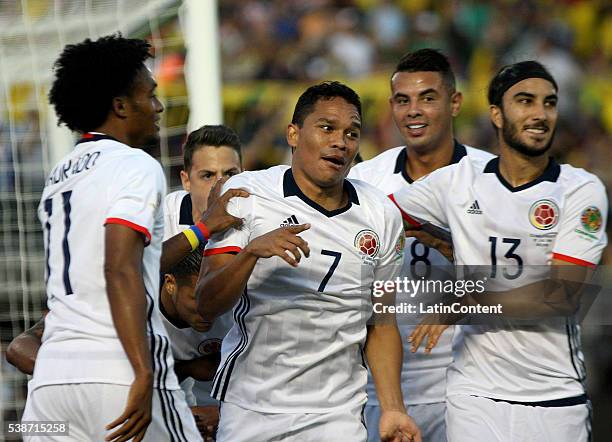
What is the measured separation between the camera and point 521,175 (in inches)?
202

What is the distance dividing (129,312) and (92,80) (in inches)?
40.6

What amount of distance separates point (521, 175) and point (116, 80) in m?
2.04

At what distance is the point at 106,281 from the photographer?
3.83m

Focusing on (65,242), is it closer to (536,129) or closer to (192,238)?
(192,238)

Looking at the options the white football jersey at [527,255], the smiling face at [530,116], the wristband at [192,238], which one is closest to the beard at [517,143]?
the smiling face at [530,116]

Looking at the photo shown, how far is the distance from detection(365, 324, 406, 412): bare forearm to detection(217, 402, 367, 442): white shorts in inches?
6.2

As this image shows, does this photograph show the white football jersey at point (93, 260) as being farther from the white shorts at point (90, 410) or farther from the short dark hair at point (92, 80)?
the short dark hair at point (92, 80)

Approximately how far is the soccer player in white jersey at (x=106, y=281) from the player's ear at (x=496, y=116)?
1869 millimetres

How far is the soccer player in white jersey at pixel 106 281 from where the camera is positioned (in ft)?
12.6

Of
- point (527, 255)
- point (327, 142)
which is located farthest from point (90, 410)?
point (527, 255)

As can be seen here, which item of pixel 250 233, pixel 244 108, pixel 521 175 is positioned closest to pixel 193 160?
pixel 250 233

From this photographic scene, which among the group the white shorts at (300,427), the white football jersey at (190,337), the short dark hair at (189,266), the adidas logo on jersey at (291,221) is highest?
the adidas logo on jersey at (291,221)

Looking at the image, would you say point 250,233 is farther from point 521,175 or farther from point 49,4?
point 49,4

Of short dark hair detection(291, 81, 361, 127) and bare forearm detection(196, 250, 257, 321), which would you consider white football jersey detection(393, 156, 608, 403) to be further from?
bare forearm detection(196, 250, 257, 321)
